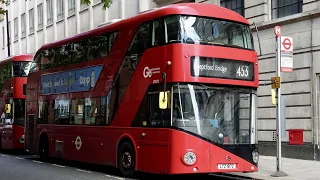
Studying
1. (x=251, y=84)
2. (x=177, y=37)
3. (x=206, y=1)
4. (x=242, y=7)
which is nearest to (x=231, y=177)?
(x=251, y=84)

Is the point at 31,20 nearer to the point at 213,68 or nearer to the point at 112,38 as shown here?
the point at 112,38

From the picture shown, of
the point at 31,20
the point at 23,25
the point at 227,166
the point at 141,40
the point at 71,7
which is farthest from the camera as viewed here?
the point at 23,25

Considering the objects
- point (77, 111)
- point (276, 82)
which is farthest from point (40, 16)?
point (276, 82)

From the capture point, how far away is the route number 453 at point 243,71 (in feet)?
38.9

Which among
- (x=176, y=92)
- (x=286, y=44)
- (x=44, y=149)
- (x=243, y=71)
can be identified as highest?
(x=286, y=44)

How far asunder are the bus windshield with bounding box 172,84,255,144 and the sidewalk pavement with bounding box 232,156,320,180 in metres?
1.67

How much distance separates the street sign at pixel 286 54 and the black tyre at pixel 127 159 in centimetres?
478

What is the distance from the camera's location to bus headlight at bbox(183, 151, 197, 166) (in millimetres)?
10992

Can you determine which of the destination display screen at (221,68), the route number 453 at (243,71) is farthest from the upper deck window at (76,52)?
the route number 453 at (243,71)

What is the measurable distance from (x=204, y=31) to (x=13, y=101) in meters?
12.7

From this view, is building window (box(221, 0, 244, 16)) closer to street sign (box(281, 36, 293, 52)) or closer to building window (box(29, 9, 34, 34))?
street sign (box(281, 36, 293, 52))

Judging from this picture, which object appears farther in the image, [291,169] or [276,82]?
[291,169]

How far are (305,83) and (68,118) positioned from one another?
8651mm

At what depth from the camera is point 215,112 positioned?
37.4 feet
